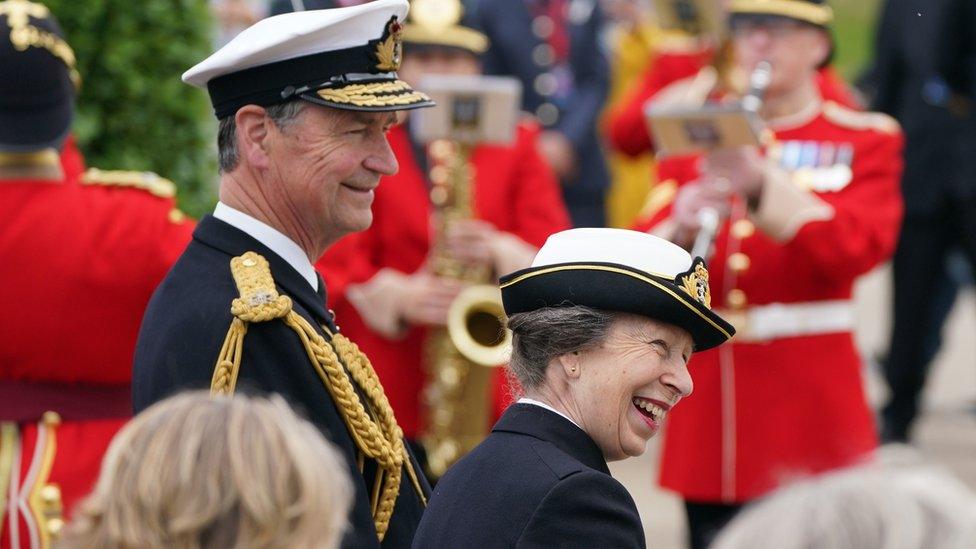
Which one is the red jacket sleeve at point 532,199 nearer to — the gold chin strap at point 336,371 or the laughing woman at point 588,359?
the gold chin strap at point 336,371

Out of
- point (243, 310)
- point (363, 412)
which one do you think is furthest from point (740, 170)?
point (243, 310)

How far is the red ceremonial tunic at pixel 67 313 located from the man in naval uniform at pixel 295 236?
74 centimetres

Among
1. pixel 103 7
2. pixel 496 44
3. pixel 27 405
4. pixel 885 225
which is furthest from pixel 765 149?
pixel 496 44

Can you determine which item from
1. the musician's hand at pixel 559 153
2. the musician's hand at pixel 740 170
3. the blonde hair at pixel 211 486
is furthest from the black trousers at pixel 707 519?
the musician's hand at pixel 559 153

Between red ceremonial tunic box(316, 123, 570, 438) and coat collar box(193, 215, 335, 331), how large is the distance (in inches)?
93.3

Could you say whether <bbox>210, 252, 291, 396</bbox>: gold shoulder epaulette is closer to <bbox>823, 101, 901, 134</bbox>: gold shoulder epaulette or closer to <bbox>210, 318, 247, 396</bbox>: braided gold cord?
<bbox>210, 318, 247, 396</bbox>: braided gold cord

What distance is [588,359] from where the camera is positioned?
2.97m

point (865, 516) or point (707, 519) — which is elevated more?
point (865, 516)

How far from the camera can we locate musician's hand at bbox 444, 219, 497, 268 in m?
5.90

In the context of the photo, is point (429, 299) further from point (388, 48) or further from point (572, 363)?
point (572, 363)

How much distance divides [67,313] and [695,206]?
6.66ft

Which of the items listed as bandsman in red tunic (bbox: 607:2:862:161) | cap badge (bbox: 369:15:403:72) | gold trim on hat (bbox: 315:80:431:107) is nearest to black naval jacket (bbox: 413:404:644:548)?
gold trim on hat (bbox: 315:80:431:107)

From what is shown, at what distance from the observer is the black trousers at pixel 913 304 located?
7.87 metres

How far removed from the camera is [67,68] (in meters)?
4.17
